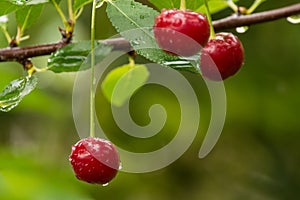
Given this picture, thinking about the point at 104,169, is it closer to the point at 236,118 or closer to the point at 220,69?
the point at 220,69

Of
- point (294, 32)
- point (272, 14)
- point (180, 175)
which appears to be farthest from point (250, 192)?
point (272, 14)

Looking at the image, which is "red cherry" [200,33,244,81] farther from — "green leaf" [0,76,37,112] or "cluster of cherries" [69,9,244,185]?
"green leaf" [0,76,37,112]

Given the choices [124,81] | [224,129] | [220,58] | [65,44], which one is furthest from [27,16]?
[224,129]

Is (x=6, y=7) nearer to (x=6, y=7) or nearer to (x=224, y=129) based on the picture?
(x=6, y=7)

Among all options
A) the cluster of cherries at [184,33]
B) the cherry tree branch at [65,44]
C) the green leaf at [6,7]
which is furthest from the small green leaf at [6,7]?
the cluster of cherries at [184,33]

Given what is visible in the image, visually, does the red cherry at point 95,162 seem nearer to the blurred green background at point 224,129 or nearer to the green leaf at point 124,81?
the green leaf at point 124,81

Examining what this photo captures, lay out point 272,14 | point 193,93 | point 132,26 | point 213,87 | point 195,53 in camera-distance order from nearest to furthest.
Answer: point 195,53 → point 132,26 → point 272,14 → point 213,87 → point 193,93
